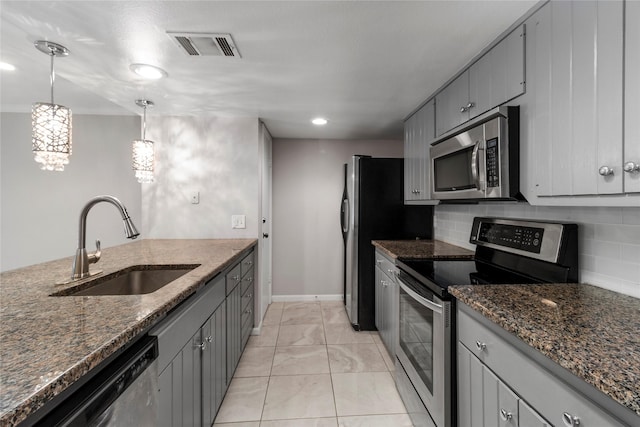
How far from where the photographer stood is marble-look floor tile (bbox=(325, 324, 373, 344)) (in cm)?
280

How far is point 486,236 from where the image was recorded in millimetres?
1880

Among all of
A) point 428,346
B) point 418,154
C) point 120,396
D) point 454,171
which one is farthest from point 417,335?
point 418,154

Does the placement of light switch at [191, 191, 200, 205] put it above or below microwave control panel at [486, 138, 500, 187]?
below

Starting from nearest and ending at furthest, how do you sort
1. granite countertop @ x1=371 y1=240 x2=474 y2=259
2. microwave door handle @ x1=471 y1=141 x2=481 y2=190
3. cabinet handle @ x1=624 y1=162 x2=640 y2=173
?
cabinet handle @ x1=624 y1=162 x2=640 y2=173 → microwave door handle @ x1=471 y1=141 x2=481 y2=190 → granite countertop @ x1=371 y1=240 x2=474 y2=259

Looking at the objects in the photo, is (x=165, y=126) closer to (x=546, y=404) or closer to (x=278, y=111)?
(x=278, y=111)

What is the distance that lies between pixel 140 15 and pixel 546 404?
6.93 ft

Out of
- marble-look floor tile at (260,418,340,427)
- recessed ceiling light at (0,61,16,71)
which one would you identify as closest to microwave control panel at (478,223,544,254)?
marble-look floor tile at (260,418,340,427)

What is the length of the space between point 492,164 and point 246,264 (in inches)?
78.2

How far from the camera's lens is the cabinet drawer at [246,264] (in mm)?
2396

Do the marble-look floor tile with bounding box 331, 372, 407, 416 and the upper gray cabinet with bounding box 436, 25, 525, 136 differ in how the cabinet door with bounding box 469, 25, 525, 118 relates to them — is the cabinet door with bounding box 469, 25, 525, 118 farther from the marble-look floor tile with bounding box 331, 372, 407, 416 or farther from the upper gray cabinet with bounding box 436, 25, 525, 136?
the marble-look floor tile with bounding box 331, 372, 407, 416

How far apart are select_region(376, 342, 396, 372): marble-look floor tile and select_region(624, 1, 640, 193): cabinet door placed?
187 cm

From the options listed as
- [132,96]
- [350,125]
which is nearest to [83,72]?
[132,96]

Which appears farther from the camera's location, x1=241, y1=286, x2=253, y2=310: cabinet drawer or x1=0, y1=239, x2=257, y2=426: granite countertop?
x1=241, y1=286, x2=253, y2=310: cabinet drawer

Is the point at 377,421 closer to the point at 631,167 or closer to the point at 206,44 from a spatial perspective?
the point at 631,167
